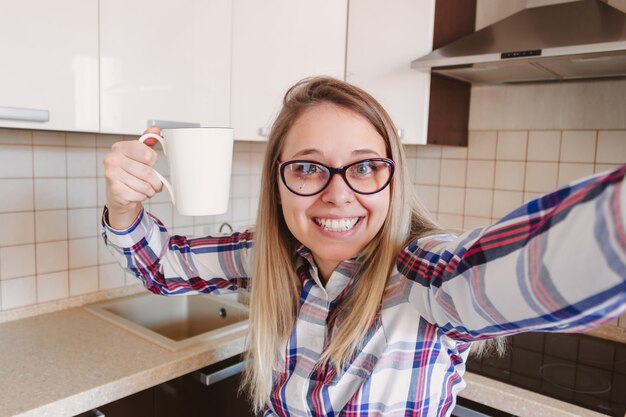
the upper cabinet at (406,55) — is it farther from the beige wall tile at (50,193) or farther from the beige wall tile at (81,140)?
the beige wall tile at (50,193)

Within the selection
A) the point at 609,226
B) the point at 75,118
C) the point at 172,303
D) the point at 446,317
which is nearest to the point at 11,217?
the point at 75,118

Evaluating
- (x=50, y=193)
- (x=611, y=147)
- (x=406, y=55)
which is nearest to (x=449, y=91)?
(x=406, y=55)

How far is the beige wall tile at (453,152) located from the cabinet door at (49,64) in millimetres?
1375

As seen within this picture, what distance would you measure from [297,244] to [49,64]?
684mm

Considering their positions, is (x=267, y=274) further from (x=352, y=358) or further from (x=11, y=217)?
(x=11, y=217)

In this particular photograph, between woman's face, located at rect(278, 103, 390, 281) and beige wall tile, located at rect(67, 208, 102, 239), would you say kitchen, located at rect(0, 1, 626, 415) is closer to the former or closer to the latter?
beige wall tile, located at rect(67, 208, 102, 239)

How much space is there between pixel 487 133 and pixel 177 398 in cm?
145

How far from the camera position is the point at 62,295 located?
158 cm

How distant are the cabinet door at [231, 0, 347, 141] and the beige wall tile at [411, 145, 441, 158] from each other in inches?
22.7

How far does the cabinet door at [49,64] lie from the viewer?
1.05 meters

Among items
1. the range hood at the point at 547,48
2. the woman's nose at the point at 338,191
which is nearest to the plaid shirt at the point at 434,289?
the woman's nose at the point at 338,191

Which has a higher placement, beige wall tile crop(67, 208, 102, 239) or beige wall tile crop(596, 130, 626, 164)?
beige wall tile crop(596, 130, 626, 164)

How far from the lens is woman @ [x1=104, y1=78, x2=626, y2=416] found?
65cm

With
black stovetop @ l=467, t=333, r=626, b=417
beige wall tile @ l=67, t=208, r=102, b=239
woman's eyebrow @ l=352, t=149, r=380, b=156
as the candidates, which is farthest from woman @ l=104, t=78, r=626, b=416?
beige wall tile @ l=67, t=208, r=102, b=239
